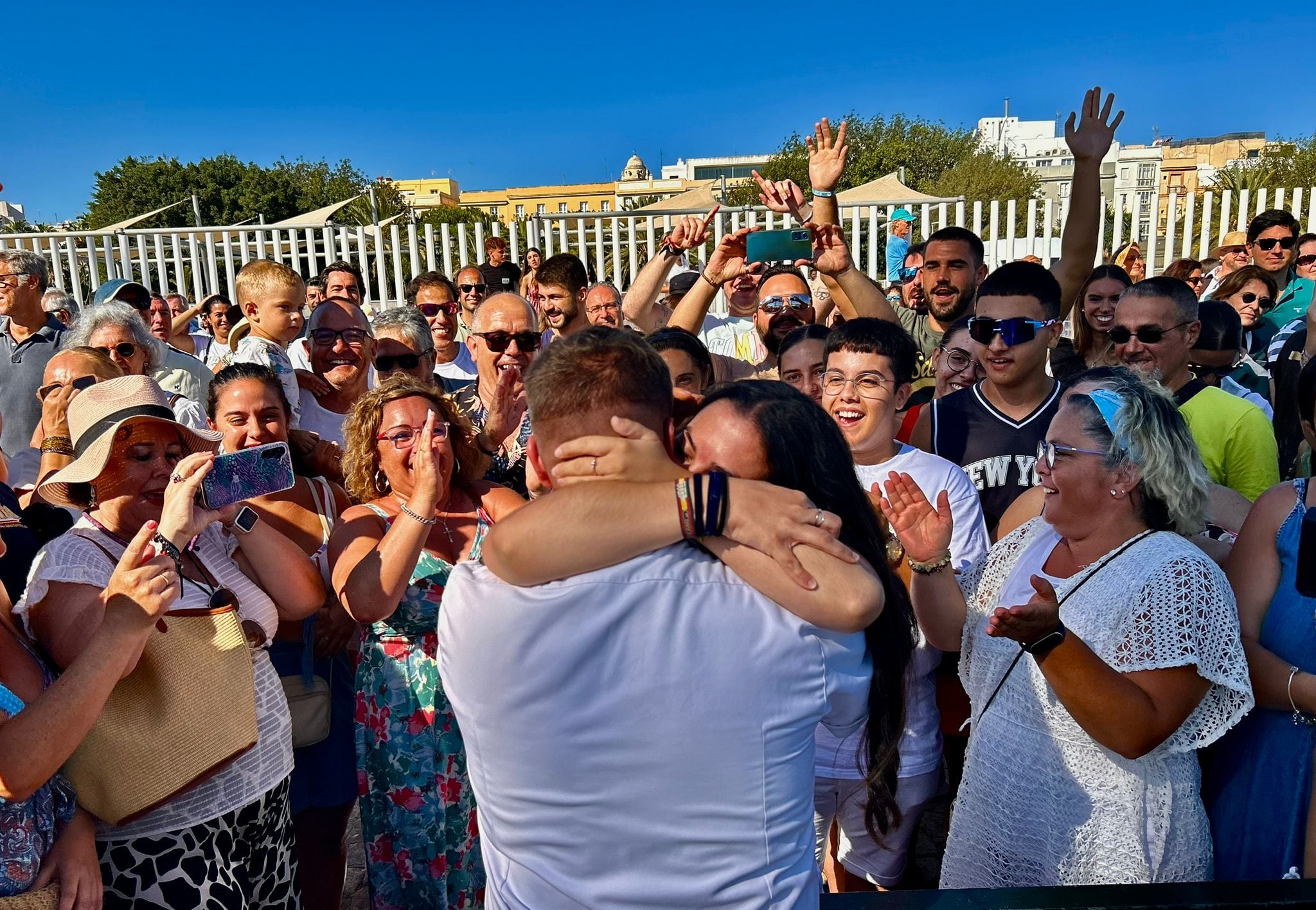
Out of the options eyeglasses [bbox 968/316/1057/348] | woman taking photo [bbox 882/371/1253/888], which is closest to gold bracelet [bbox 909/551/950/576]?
woman taking photo [bbox 882/371/1253/888]

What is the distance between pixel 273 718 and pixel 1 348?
420 centimetres

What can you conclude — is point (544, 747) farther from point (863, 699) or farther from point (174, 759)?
point (174, 759)

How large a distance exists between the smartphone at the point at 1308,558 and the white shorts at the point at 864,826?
1121 millimetres

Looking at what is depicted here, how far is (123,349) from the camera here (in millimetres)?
4375

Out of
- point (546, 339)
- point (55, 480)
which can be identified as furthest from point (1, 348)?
point (55, 480)

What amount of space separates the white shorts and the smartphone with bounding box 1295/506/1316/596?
44.1 inches

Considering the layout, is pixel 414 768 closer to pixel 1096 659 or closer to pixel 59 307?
pixel 1096 659

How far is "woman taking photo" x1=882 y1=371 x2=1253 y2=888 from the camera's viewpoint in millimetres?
1927

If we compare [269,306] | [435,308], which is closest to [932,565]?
[269,306]

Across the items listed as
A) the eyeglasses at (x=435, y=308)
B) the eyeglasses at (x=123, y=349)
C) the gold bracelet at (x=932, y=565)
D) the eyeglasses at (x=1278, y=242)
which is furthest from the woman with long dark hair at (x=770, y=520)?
the eyeglasses at (x=1278, y=242)

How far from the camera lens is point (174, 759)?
216 centimetres

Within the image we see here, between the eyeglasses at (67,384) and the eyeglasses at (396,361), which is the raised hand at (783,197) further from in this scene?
the eyeglasses at (67,384)

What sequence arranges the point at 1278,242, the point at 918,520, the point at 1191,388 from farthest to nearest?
the point at 1278,242 < the point at 1191,388 < the point at 918,520

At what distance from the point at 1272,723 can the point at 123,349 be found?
15.5ft
